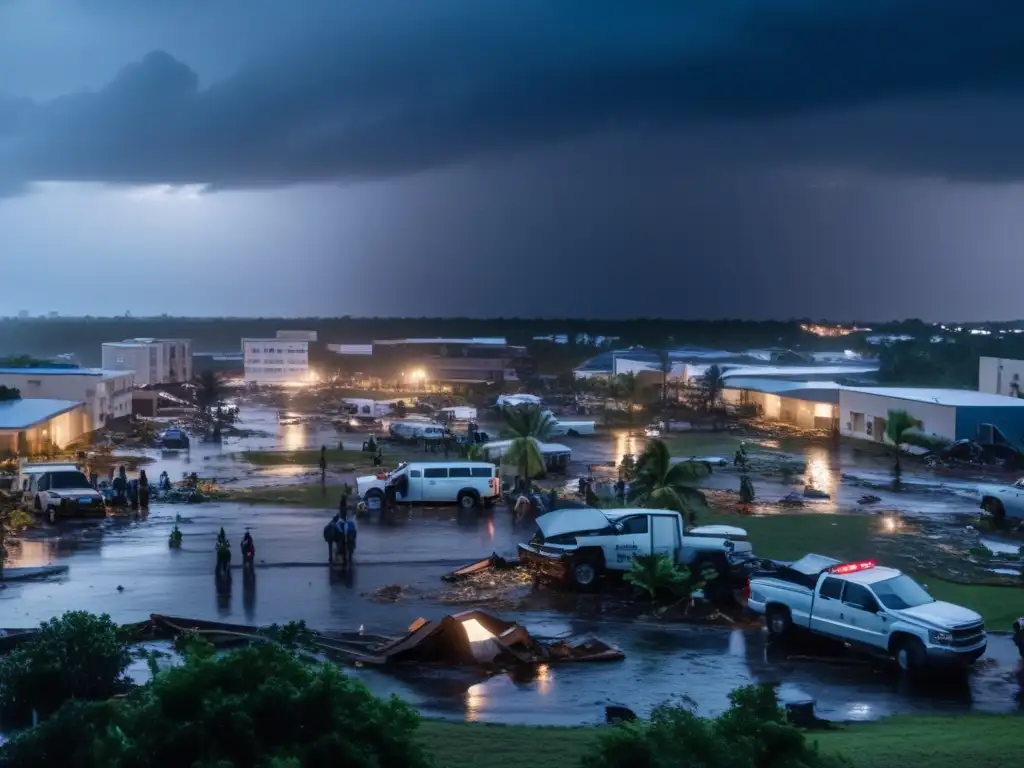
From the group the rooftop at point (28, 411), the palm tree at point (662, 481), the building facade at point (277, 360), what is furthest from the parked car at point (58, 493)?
the building facade at point (277, 360)

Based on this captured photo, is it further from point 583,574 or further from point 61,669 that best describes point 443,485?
point 61,669

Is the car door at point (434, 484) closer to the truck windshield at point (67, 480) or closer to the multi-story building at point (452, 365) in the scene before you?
the truck windshield at point (67, 480)

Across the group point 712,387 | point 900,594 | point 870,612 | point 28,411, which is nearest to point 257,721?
point 870,612

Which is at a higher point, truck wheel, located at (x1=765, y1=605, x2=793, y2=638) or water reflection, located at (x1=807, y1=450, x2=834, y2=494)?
truck wheel, located at (x1=765, y1=605, x2=793, y2=638)

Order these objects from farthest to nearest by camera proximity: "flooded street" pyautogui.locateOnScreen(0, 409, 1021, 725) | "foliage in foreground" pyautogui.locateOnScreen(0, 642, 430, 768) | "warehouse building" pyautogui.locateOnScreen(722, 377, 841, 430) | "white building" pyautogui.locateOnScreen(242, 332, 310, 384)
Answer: "white building" pyautogui.locateOnScreen(242, 332, 310, 384) < "warehouse building" pyautogui.locateOnScreen(722, 377, 841, 430) < "flooded street" pyautogui.locateOnScreen(0, 409, 1021, 725) < "foliage in foreground" pyautogui.locateOnScreen(0, 642, 430, 768)

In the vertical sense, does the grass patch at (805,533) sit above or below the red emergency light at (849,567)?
below

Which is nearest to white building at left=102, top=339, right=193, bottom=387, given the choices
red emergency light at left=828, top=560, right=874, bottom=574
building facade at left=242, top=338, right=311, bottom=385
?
building facade at left=242, top=338, right=311, bottom=385

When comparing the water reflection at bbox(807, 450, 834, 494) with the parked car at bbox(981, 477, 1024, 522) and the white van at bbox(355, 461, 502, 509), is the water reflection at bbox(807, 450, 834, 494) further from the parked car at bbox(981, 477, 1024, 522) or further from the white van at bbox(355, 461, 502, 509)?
the white van at bbox(355, 461, 502, 509)
